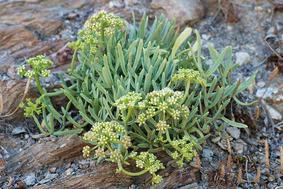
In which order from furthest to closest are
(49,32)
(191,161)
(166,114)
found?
(49,32)
(191,161)
(166,114)

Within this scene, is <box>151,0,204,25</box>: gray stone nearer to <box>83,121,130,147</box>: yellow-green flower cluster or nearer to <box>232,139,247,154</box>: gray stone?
<box>232,139,247,154</box>: gray stone

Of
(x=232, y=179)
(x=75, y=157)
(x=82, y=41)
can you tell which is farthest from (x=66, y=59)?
(x=232, y=179)

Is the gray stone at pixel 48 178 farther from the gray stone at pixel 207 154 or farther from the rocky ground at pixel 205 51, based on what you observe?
the gray stone at pixel 207 154

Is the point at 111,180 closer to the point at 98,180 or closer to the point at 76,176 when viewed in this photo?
the point at 98,180

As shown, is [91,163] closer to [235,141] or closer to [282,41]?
[235,141]

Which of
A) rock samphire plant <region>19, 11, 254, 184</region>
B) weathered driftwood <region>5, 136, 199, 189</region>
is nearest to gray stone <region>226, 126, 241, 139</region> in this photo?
rock samphire plant <region>19, 11, 254, 184</region>

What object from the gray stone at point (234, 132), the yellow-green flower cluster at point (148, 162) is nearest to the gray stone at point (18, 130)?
the yellow-green flower cluster at point (148, 162)

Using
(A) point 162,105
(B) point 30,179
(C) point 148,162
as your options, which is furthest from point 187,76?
(B) point 30,179

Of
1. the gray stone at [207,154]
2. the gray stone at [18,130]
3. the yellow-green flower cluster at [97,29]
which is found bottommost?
the gray stone at [207,154]
